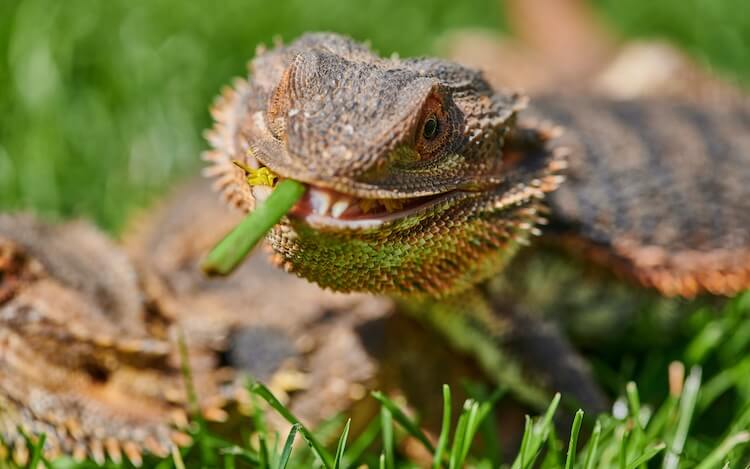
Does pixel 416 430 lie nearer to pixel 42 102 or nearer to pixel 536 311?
pixel 536 311

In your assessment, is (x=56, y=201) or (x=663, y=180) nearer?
(x=663, y=180)

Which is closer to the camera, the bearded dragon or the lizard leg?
the bearded dragon

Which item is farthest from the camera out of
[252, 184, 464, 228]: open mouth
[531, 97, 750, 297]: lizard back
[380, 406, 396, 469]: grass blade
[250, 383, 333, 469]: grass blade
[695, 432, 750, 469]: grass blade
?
[531, 97, 750, 297]: lizard back

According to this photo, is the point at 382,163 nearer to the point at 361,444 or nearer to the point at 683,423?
the point at 361,444

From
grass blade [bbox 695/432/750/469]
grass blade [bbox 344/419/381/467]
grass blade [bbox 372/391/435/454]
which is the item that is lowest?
grass blade [bbox 344/419/381/467]

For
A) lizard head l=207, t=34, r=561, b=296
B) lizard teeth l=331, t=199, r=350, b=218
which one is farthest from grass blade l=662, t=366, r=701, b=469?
lizard teeth l=331, t=199, r=350, b=218

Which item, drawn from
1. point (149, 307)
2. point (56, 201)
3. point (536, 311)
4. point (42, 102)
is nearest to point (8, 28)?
point (42, 102)

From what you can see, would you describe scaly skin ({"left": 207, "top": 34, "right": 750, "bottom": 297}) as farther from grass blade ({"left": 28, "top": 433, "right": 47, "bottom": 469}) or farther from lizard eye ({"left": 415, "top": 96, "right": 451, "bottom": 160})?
grass blade ({"left": 28, "top": 433, "right": 47, "bottom": 469})
